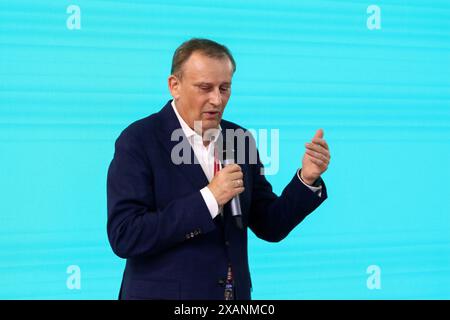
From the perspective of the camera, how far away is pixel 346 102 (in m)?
2.95

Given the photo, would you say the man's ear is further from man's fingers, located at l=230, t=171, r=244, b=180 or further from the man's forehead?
man's fingers, located at l=230, t=171, r=244, b=180

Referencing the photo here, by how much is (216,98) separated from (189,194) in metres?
0.24

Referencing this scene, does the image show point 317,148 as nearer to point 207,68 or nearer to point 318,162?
point 318,162

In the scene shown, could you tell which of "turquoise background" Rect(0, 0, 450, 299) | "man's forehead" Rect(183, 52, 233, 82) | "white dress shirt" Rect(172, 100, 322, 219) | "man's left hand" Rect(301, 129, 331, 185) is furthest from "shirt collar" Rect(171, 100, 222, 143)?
"turquoise background" Rect(0, 0, 450, 299)

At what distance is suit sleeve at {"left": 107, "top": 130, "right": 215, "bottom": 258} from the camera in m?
1.56

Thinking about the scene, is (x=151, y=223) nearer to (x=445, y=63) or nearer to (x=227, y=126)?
(x=227, y=126)

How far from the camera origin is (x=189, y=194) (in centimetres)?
165

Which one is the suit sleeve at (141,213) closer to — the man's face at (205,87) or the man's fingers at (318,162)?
the man's face at (205,87)

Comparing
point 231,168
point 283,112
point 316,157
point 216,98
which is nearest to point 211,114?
point 216,98

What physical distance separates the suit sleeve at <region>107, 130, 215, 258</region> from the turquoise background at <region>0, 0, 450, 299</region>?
41.8 inches

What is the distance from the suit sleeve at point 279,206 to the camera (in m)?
1.74

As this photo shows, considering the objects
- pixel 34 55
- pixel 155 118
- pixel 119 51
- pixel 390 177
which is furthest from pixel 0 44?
pixel 390 177

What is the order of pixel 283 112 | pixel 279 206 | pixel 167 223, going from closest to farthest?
pixel 167 223, pixel 279 206, pixel 283 112

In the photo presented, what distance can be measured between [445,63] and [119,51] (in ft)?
4.81
